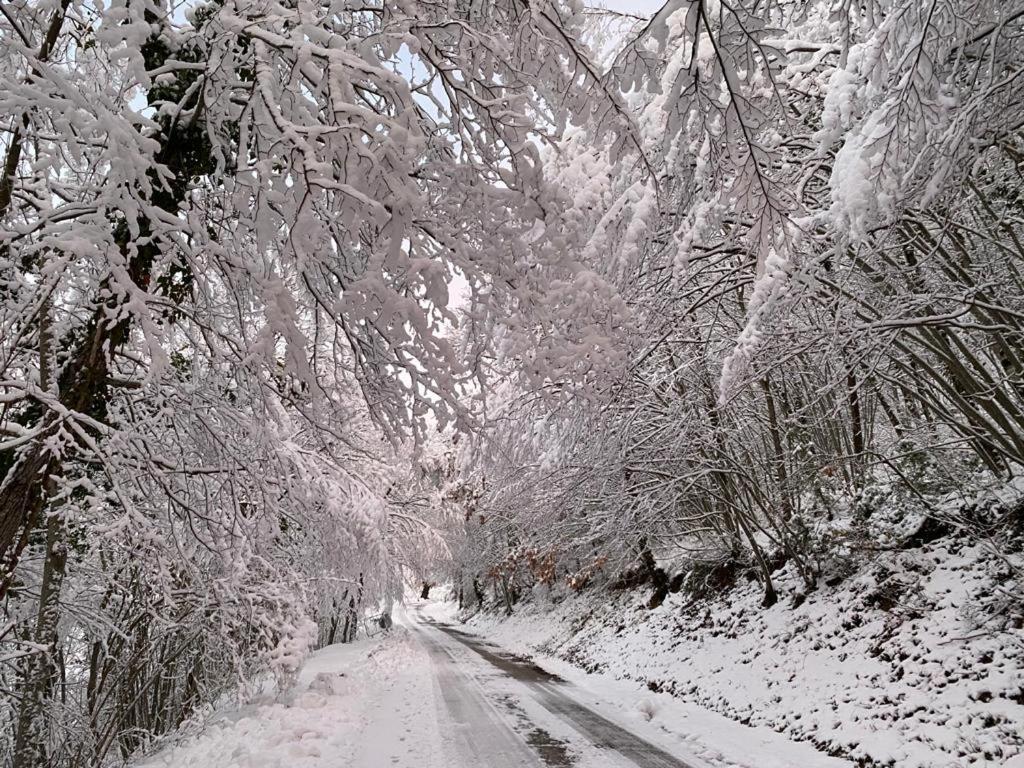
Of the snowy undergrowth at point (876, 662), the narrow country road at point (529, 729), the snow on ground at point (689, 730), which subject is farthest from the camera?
the narrow country road at point (529, 729)

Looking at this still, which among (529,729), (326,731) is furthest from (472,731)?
(326,731)

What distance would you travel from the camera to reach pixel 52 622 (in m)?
6.31

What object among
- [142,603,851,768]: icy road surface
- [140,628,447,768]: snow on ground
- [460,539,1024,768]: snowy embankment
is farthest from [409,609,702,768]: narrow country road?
[460,539,1024,768]: snowy embankment

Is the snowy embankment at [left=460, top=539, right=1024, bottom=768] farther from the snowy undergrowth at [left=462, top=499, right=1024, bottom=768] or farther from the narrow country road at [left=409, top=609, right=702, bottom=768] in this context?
the narrow country road at [left=409, top=609, right=702, bottom=768]

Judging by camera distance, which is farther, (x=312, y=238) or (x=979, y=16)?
(x=979, y=16)

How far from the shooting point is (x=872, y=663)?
25.5 ft

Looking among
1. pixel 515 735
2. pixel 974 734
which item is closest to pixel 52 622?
pixel 515 735

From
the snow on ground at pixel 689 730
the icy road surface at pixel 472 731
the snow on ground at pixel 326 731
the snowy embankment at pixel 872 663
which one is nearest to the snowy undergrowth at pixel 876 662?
the snowy embankment at pixel 872 663

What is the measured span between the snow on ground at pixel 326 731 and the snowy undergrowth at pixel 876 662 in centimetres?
431

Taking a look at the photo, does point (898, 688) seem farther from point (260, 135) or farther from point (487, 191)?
point (260, 135)

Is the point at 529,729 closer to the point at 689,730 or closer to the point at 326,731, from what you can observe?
the point at 689,730

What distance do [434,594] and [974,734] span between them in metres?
68.9

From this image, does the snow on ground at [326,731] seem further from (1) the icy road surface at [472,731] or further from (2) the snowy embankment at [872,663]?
(2) the snowy embankment at [872,663]

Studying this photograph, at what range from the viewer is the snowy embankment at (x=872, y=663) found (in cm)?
607
